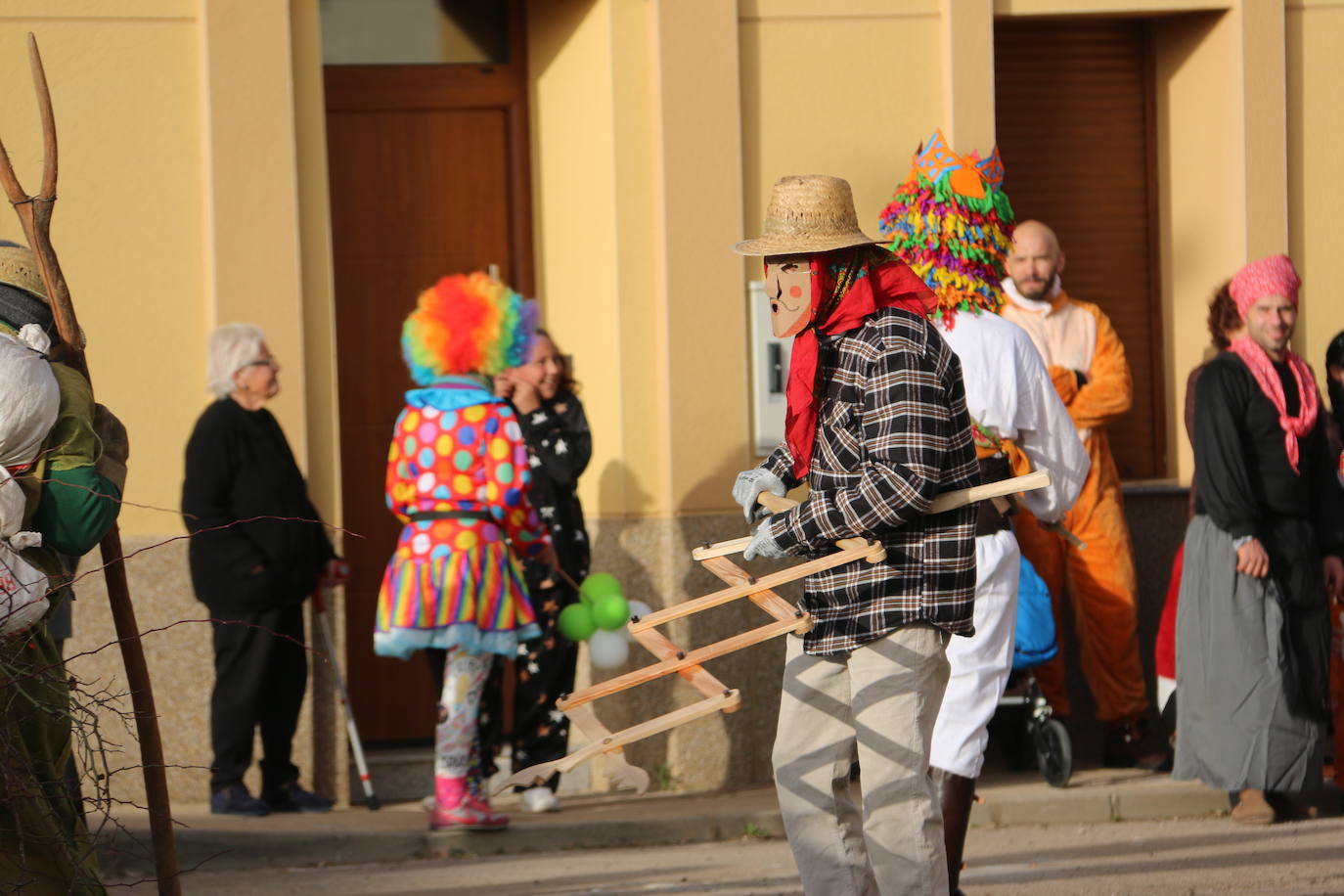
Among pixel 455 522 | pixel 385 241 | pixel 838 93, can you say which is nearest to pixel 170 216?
pixel 385 241

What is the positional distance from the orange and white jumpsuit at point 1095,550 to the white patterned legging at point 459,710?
8.80 ft

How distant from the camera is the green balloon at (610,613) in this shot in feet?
26.6

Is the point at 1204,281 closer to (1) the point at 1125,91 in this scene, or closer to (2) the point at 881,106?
(1) the point at 1125,91

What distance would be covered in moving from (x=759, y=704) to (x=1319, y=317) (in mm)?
3359

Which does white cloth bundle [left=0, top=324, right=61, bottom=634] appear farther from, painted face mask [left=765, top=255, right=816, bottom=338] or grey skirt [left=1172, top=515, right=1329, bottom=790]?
grey skirt [left=1172, top=515, right=1329, bottom=790]

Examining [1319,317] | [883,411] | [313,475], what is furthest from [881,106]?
[883,411]

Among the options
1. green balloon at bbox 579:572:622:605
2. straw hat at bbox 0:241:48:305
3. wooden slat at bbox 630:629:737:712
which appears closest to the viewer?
straw hat at bbox 0:241:48:305

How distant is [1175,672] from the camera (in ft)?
27.1

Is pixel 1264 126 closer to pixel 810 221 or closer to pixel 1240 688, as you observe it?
pixel 1240 688

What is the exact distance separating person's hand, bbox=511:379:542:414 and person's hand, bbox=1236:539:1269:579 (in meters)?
3.02

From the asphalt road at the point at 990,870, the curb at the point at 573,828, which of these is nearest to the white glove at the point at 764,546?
the asphalt road at the point at 990,870

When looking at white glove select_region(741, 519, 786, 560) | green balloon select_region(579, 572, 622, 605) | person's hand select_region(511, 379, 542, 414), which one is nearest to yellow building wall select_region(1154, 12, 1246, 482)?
green balloon select_region(579, 572, 622, 605)

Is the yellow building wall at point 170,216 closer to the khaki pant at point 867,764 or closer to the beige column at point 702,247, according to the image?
the beige column at point 702,247

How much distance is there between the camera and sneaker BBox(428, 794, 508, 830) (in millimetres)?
7766
